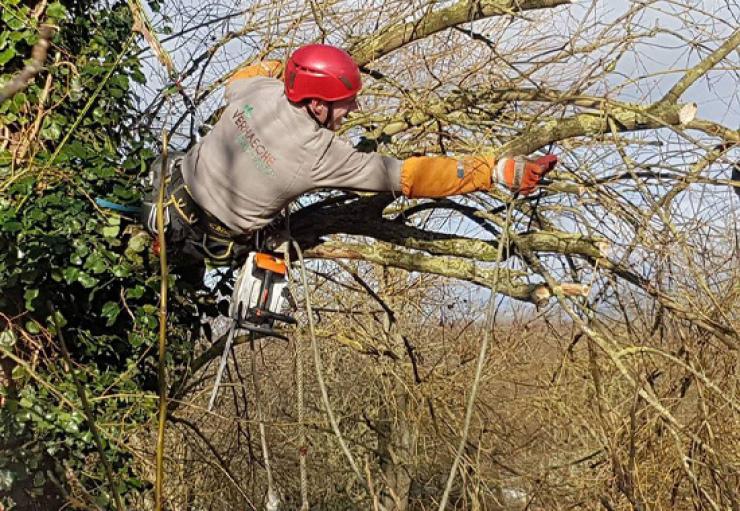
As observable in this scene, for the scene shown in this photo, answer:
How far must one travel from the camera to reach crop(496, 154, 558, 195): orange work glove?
3.63m

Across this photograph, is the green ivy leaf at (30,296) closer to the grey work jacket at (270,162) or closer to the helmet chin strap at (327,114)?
the grey work jacket at (270,162)

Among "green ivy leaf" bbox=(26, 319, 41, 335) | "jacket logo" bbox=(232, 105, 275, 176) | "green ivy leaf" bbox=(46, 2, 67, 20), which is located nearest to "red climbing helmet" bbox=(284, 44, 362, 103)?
"jacket logo" bbox=(232, 105, 275, 176)

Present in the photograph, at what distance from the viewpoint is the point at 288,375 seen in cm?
988

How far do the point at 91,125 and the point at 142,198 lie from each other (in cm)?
59

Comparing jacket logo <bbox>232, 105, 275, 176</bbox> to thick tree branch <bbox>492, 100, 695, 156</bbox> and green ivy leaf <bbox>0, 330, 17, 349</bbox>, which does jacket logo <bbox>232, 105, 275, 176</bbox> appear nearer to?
thick tree branch <bbox>492, 100, 695, 156</bbox>

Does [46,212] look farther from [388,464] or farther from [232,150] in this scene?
[388,464]

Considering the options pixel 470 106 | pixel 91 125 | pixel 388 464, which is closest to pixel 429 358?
pixel 388 464

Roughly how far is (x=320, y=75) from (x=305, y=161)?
A: 14.4 inches

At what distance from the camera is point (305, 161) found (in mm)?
3699

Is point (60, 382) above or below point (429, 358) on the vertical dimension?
below

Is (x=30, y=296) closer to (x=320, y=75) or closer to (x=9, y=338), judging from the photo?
(x=9, y=338)

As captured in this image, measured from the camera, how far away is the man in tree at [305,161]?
365cm

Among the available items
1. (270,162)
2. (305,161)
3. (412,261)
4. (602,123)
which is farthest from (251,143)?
(602,123)

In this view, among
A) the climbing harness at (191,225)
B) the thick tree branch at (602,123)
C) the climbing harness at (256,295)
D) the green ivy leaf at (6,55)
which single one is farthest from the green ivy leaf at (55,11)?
the thick tree branch at (602,123)
